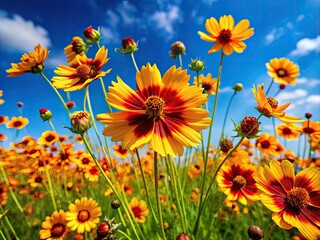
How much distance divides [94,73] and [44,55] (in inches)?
13.0

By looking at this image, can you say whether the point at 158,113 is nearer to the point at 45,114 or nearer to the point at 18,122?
the point at 45,114

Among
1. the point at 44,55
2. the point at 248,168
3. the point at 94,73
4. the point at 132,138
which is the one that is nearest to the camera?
the point at 132,138

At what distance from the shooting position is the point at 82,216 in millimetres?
1490

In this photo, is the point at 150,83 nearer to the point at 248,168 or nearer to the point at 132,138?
the point at 132,138

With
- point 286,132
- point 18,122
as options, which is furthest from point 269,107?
point 18,122

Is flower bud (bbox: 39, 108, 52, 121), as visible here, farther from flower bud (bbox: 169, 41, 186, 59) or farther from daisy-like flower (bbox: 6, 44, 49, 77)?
flower bud (bbox: 169, 41, 186, 59)

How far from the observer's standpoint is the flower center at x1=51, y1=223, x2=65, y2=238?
1.42m

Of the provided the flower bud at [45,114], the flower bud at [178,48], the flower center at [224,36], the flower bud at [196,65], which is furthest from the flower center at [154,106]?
the flower bud at [45,114]

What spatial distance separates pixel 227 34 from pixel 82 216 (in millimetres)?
1254

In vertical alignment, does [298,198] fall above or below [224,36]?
below

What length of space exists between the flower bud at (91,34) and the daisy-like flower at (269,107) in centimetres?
84

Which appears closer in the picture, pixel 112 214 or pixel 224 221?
pixel 224 221

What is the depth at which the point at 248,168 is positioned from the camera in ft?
4.64

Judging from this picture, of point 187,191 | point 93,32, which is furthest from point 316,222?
point 187,191
